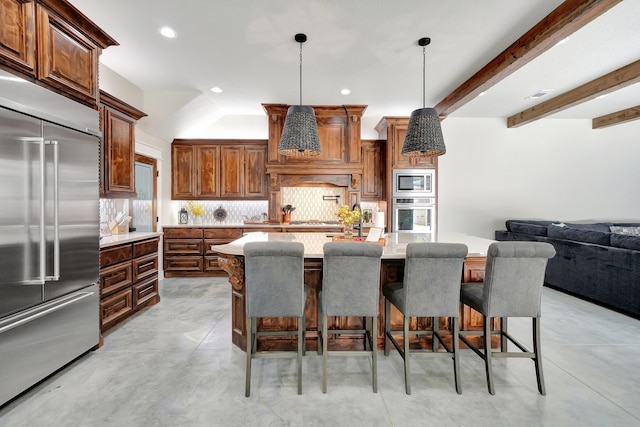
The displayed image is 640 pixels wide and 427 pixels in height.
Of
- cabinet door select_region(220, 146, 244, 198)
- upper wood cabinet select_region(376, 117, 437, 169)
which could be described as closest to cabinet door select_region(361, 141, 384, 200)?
upper wood cabinet select_region(376, 117, 437, 169)

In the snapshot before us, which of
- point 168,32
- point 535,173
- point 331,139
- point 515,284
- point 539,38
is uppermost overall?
point 168,32

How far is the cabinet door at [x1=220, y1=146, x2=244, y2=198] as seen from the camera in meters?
5.31

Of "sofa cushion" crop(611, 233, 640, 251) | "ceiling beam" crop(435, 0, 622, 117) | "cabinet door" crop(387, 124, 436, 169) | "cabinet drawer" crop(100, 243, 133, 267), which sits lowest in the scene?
"cabinet drawer" crop(100, 243, 133, 267)

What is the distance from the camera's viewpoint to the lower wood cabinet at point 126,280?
272 centimetres

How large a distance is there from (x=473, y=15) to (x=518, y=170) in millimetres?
4163

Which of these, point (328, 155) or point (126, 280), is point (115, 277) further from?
point (328, 155)

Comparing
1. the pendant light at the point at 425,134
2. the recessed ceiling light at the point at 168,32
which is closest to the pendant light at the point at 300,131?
the pendant light at the point at 425,134

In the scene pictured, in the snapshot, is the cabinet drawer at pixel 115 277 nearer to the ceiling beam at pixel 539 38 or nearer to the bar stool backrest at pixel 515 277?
the bar stool backrest at pixel 515 277

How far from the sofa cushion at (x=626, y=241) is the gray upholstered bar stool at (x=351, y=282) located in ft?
10.8

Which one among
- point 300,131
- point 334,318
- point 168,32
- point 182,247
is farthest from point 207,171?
point 334,318

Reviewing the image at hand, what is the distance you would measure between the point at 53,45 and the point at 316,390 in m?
3.08

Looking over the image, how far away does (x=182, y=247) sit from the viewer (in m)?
4.97

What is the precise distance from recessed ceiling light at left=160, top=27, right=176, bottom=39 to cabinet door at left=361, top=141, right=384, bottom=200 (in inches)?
135

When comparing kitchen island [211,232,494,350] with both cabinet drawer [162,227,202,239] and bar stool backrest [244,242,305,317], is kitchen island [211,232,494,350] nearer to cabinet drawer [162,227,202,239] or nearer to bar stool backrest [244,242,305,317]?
bar stool backrest [244,242,305,317]
